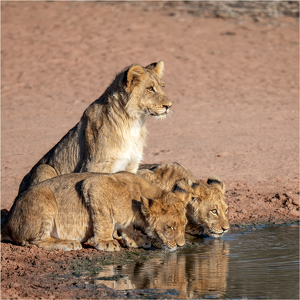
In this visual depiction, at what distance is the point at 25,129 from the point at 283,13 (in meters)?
13.9

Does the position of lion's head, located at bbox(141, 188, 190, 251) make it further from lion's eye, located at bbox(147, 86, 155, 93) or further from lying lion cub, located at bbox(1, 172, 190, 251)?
lion's eye, located at bbox(147, 86, 155, 93)

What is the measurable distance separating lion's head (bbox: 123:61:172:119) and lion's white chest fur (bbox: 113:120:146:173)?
24 cm

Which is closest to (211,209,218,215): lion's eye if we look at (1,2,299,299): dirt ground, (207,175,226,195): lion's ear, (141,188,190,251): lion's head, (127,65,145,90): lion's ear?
(207,175,226,195): lion's ear

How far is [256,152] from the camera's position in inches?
510

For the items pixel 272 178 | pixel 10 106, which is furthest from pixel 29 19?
pixel 272 178

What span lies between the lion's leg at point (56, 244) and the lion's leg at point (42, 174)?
1200 millimetres

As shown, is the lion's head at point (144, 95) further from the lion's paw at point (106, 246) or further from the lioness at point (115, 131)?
the lion's paw at point (106, 246)

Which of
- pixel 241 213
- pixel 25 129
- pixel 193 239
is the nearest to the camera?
→ pixel 193 239

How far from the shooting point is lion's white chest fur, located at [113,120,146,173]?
8.16 m

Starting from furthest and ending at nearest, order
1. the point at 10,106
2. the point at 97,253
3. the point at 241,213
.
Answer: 1. the point at 10,106
2. the point at 241,213
3. the point at 97,253

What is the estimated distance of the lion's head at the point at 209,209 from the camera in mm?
7852

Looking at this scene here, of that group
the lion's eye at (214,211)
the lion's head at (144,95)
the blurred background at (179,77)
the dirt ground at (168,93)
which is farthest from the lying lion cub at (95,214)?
the blurred background at (179,77)

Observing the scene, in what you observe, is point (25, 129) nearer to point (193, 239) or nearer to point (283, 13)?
point (193, 239)

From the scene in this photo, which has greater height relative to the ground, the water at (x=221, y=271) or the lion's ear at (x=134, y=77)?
the lion's ear at (x=134, y=77)
